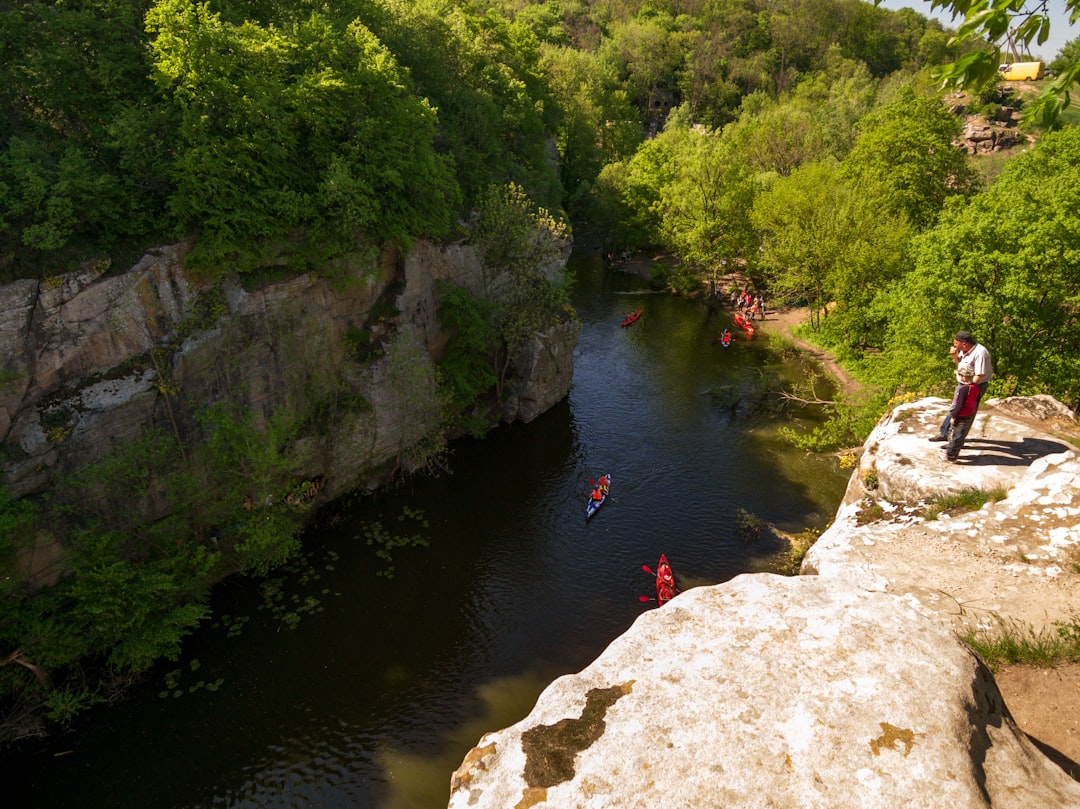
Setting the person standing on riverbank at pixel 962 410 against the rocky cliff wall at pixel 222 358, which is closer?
the person standing on riverbank at pixel 962 410

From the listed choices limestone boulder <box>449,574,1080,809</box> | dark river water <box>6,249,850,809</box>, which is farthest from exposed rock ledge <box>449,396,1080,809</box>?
dark river water <box>6,249,850,809</box>

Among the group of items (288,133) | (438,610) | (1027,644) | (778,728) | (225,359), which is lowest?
(438,610)

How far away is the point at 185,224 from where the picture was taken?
20.4 m

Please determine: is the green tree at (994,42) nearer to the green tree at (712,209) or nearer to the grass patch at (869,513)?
the grass patch at (869,513)

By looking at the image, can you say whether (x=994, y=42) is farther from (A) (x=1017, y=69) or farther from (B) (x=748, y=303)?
(B) (x=748, y=303)

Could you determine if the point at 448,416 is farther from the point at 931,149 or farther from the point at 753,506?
the point at 931,149

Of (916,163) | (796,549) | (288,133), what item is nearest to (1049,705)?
(796,549)

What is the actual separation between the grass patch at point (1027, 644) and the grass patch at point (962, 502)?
3.19m

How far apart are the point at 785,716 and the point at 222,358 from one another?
66.8 ft

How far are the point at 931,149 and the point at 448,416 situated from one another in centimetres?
3569

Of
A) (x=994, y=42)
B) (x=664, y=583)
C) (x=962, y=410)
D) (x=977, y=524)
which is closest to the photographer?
(x=994, y=42)

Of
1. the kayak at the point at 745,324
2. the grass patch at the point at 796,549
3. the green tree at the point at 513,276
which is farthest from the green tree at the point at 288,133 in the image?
the kayak at the point at 745,324

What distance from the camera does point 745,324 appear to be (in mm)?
46250

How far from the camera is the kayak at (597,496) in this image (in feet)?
85.4
